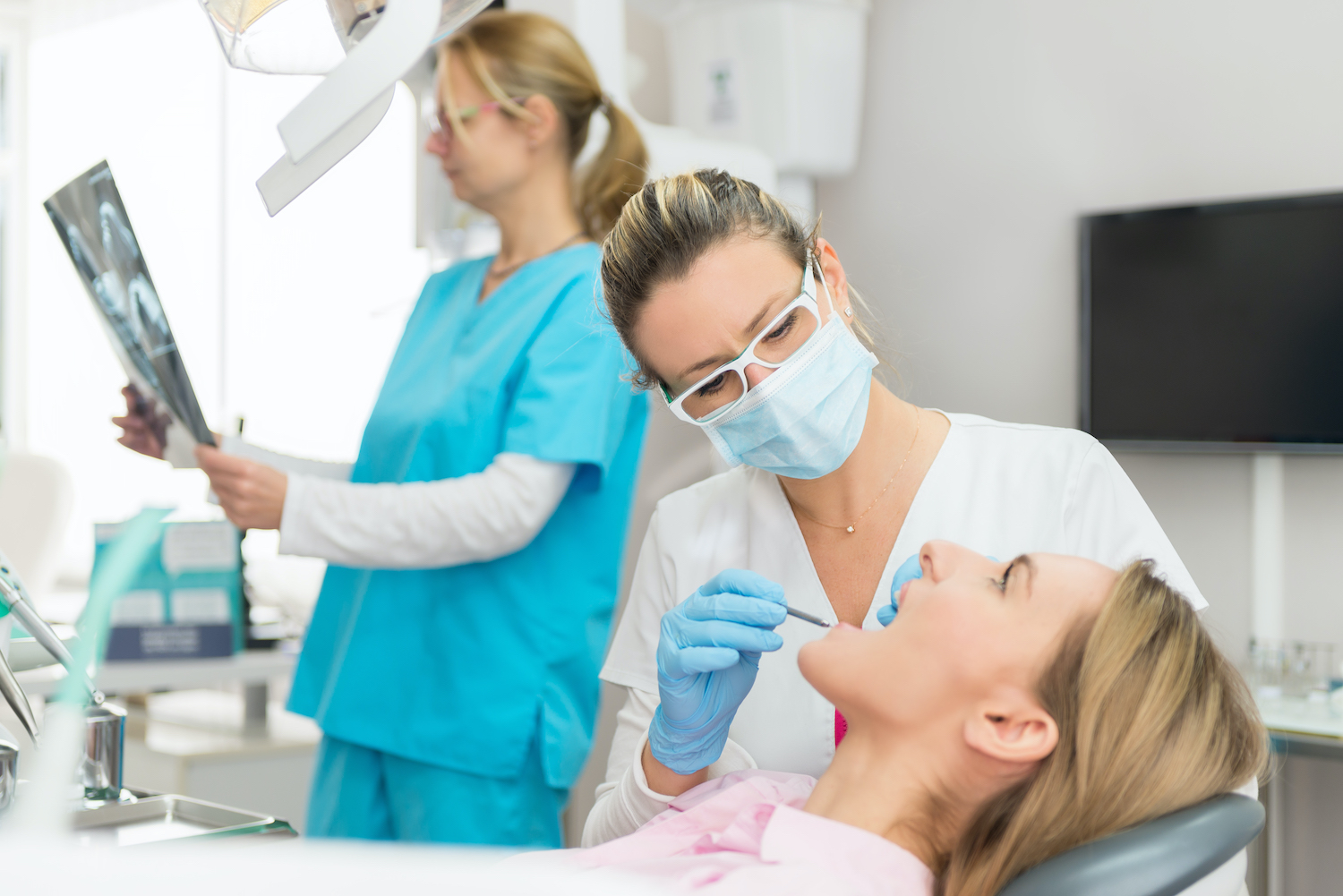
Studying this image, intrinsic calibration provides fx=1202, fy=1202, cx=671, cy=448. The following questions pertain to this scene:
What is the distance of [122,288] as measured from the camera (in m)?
1.40

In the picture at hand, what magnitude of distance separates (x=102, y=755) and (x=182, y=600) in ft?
4.07

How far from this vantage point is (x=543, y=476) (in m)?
1.54

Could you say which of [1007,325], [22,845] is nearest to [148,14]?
[1007,325]

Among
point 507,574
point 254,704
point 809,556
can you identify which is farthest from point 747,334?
point 254,704

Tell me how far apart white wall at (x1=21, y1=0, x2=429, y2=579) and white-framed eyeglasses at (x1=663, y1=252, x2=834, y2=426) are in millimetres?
2335

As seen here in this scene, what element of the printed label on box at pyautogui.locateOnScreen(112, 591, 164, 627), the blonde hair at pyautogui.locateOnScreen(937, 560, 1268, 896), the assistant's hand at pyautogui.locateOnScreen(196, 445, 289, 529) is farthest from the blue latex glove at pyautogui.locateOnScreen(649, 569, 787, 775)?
the printed label on box at pyautogui.locateOnScreen(112, 591, 164, 627)

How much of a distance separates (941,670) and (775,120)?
180cm

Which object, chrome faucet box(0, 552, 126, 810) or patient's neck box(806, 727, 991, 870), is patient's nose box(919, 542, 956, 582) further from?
chrome faucet box(0, 552, 126, 810)

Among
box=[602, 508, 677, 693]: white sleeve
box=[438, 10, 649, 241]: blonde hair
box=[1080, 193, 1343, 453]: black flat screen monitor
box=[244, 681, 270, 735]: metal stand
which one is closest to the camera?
box=[602, 508, 677, 693]: white sleeve

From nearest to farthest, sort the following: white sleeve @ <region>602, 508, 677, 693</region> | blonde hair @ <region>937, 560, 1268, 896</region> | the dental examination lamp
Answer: the dental examination lamp → blonde hair @ <region>937, 560, 1268, 896</region> → white sleeve @ <region>602, 508, 677, 693</region>

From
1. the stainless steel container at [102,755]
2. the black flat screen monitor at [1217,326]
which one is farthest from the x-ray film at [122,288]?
the black flat screen monitor at [1217,326]

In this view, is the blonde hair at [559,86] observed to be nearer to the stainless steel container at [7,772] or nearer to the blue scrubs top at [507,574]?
the blue scrubs top at [507,574]

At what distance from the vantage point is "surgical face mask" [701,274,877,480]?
1.14 metres

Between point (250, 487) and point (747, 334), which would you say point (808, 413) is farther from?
point (250, 487)
